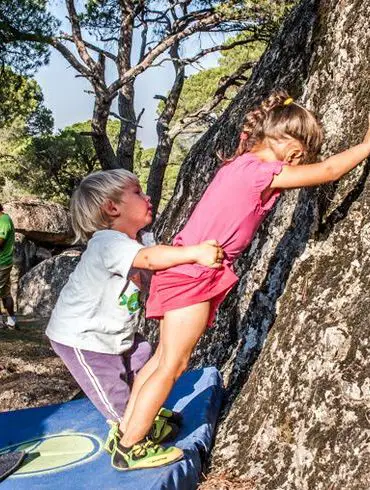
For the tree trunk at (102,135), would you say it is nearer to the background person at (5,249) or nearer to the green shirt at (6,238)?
the background person at (5,249)

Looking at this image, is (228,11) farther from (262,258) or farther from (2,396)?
(262,258)

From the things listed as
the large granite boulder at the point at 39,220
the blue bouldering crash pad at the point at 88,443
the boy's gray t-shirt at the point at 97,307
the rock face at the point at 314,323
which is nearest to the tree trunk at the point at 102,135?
the large granite boulder at the point at 39,220

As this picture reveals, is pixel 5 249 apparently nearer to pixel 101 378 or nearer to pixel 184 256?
pixel 101 378

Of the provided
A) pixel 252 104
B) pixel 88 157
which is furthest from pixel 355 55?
pixel 88 157

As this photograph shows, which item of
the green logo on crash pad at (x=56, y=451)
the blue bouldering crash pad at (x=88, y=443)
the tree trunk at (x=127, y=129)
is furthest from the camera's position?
the tree trunk at (x=127, y=129)

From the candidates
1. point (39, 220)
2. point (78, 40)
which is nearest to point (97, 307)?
point (78, 40)

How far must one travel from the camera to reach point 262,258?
359cm

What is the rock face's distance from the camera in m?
2.34

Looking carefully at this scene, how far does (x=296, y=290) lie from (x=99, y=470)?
1.12 meters

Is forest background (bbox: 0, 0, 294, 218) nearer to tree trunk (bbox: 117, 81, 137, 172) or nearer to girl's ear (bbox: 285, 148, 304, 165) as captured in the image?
tree trunk (bbox: 117, 81, 137, 172)

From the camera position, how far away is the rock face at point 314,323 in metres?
2.34

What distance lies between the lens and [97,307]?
117 inches

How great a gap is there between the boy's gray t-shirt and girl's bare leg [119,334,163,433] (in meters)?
0.19

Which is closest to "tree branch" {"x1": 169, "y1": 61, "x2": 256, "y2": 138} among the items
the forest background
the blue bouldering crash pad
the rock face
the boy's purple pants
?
the forest background
